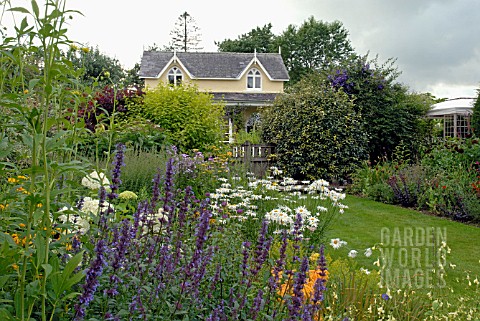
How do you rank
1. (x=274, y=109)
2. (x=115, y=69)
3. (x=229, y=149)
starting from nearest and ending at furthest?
(x=229, y=149) < (x=274, y=109) < (x=115, y=69)

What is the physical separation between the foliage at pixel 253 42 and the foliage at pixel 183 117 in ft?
102

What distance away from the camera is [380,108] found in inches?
567

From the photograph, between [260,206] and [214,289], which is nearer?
[214,289]

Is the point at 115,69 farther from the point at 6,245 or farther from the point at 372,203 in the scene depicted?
the point at 6,245

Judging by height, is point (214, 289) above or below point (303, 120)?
below

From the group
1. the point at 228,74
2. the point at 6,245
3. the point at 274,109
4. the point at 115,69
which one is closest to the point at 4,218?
the point at 6,245

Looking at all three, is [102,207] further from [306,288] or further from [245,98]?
[245,98]

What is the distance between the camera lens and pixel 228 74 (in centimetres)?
2625

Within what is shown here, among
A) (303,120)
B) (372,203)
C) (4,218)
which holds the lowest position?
(372,203)

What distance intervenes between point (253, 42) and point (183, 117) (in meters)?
33.1

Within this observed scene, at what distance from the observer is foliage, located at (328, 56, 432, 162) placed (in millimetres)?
14180

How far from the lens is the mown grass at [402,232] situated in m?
6.00

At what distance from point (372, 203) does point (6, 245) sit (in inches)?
381

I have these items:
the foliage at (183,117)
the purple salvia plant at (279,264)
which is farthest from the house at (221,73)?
the purple salvia plant at (279,264)
